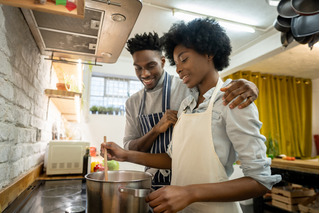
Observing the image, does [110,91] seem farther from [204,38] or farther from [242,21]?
[204,38]

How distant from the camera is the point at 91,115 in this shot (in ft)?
16.9

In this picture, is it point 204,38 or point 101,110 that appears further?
point 101,110

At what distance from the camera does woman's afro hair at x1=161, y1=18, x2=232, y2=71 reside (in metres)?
1.04

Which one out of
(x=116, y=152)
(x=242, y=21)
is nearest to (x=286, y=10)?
(x=116, y=152)

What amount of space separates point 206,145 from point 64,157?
1.60m

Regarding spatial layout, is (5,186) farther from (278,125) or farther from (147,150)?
(278,125)

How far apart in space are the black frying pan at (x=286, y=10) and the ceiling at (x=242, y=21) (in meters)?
1.48

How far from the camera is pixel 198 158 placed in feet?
3.10

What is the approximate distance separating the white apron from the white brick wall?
2.66 ft

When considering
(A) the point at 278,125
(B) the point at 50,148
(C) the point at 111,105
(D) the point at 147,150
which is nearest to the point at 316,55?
(A) the point at 278,125

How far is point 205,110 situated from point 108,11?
661mm

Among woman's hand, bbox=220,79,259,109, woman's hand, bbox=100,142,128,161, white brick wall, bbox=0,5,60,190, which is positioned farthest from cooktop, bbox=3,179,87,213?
woman's hand, bbox=220,79,259,109

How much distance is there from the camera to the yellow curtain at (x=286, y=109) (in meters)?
6.08

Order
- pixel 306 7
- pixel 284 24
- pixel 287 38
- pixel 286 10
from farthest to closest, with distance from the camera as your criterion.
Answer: pixel 287 38 → pixel 284 24 → pixel 286 10 → pixel 306 7
